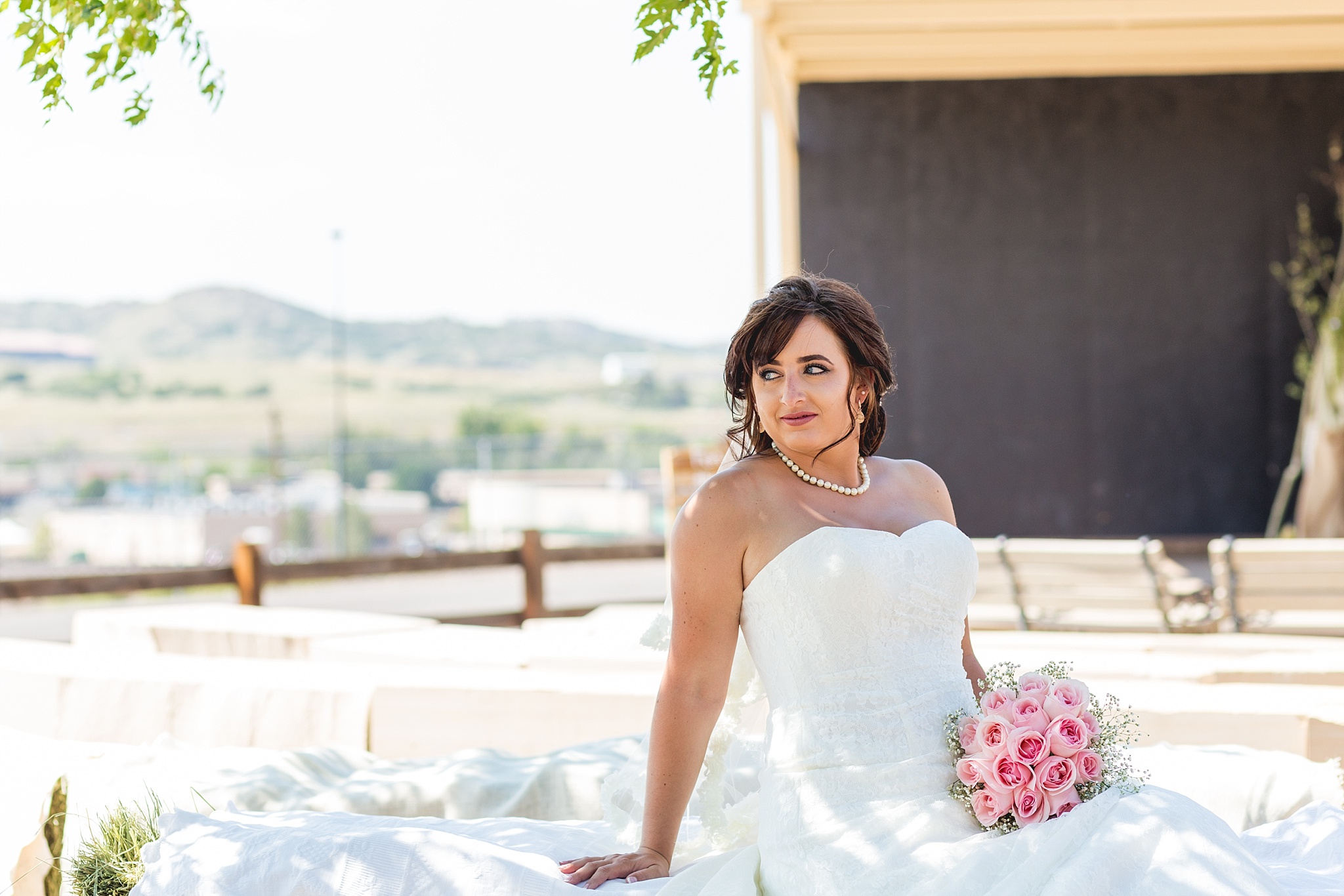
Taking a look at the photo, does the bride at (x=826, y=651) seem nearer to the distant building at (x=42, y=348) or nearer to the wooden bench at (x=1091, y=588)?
the wooden bench at (x=1091, y=588)

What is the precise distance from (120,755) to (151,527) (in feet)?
135

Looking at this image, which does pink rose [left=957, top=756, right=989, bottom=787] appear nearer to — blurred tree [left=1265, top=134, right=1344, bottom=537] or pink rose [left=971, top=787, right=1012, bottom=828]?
pink rose [left=971, top=787, right=1012, bottom=828]

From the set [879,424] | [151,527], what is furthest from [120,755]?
[151,527]

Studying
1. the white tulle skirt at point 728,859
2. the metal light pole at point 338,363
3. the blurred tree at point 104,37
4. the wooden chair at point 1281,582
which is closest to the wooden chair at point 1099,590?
the wooden chair at point 1281,582

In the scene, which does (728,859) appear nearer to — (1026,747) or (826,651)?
(826,651)

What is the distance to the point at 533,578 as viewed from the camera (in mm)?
8602

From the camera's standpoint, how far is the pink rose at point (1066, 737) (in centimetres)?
218

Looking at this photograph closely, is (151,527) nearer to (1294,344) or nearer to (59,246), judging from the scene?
(1294,344)

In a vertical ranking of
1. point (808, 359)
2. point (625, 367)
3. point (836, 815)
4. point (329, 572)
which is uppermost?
point (625, 367)

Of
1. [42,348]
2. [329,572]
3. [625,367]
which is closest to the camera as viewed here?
[329,572]

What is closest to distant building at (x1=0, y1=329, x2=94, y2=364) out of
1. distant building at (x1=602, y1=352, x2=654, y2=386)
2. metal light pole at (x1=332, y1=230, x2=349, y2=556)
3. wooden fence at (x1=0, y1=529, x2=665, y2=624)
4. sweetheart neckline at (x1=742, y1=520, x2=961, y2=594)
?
metal light pole at (x1=332, y1=230, x2=349, y2=556)

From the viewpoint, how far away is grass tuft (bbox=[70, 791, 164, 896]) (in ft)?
9.23

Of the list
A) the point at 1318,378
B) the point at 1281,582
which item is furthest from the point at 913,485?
the point at 1318,378

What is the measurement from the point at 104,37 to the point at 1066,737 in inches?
102
